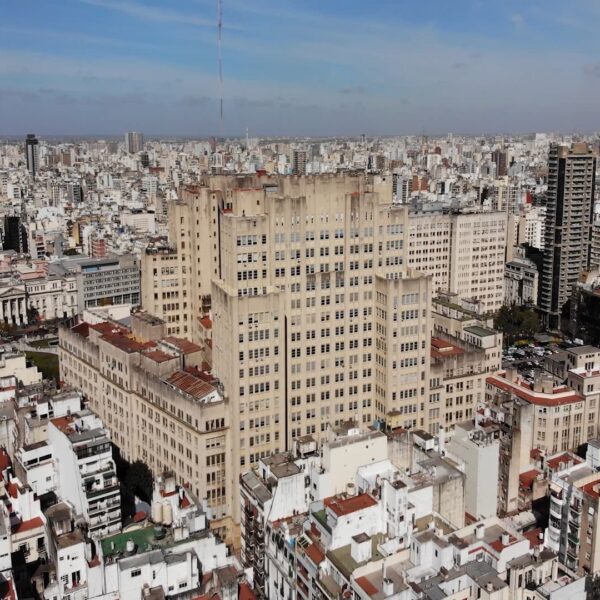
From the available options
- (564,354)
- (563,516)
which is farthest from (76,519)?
(564,354)

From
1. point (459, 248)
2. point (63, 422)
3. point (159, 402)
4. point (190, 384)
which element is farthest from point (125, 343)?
point (459, 248)

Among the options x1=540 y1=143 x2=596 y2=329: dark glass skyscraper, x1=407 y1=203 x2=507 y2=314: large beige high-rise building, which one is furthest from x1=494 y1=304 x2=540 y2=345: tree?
x1=540 y1=143 x2=596 y2=329: dark glass skyscraper

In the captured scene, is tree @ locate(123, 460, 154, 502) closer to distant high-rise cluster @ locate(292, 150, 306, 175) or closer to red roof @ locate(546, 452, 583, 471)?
red roof @ locate(546, 452, 583, 471)

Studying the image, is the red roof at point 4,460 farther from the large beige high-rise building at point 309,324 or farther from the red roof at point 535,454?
the red roof at point 535,454

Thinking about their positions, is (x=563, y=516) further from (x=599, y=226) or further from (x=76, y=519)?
(x=599, y=226)

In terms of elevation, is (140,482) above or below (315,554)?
below

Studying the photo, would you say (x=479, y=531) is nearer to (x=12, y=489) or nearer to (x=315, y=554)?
(x=315, y=554)
